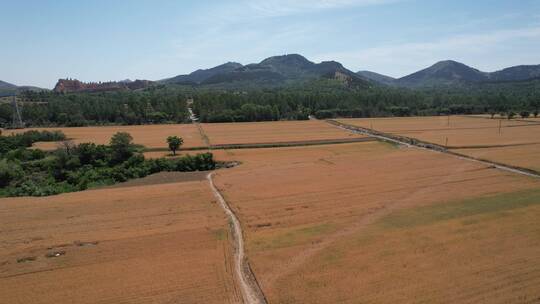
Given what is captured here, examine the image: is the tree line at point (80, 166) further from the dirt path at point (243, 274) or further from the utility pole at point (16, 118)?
the utility pole at point (16, 118)

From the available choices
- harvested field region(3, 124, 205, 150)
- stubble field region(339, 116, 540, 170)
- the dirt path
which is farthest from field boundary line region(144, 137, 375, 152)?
the dirt path

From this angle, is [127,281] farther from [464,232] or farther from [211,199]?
[464,232]

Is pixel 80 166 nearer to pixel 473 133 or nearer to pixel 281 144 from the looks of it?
pixel 281 144

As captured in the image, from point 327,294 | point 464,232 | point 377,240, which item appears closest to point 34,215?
point 327,294

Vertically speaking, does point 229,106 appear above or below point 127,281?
above

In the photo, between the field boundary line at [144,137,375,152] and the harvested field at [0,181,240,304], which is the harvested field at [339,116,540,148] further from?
the harvested field at [0,181,240,304]
